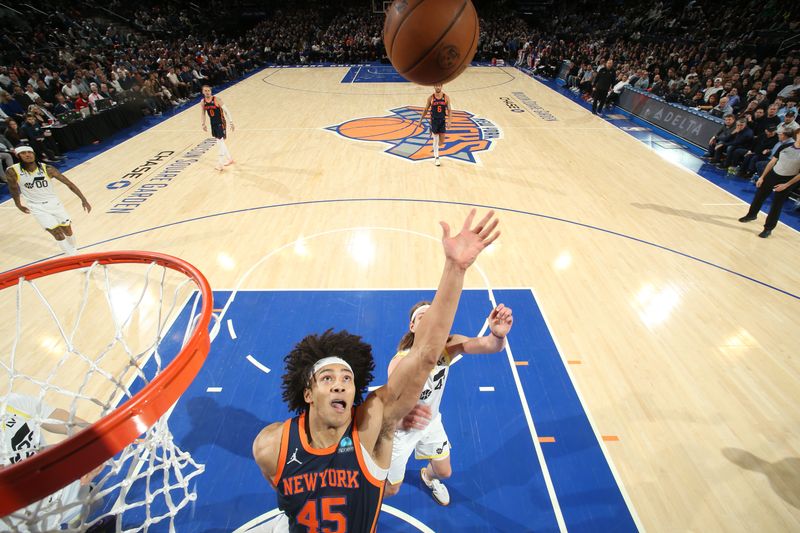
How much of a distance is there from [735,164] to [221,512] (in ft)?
Answer: 36.5

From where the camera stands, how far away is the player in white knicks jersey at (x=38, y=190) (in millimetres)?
5035

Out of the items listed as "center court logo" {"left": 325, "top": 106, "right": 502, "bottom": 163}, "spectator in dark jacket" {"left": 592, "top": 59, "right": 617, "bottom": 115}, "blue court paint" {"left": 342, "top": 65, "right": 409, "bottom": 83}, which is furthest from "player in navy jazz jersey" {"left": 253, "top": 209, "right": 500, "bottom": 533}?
"blue court paint" {"left": 342, "top": 65, "right": 409, "bottom": 83}

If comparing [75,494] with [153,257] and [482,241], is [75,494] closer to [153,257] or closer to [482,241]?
[153,257]

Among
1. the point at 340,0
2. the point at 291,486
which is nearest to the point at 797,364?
the point at 291,486

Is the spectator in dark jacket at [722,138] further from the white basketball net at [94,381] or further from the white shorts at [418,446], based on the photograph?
the white basketball net at [94,381]

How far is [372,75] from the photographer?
19.6 meters

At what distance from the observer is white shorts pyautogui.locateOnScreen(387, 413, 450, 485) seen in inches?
105

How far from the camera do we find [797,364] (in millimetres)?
4289

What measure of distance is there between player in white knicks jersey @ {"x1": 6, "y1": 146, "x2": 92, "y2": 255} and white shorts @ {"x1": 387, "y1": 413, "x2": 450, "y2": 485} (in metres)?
5.22

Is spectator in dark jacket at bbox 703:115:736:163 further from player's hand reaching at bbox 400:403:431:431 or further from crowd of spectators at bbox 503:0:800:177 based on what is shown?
player's hand reaching at bbox 400:403:431:431

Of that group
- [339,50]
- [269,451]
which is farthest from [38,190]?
[339,50]

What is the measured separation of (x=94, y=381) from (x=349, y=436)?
3.64 metres

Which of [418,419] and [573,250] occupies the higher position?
[418,419]

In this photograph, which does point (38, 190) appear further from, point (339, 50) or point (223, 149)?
point (339, 50)
